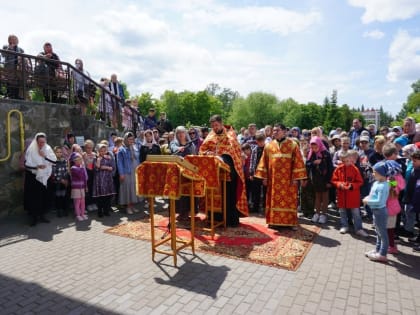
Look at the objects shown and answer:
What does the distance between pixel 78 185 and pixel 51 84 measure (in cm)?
339

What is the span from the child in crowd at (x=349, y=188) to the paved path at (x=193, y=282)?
458 mm

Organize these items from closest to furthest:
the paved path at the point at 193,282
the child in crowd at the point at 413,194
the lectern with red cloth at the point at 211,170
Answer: the paved path at the point at 193,282 → the child in crowd at the point at 413,194 → the lectern with red cloth at the point at 211,170

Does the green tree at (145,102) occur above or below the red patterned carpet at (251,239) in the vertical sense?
above

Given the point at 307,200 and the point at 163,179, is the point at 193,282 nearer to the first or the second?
the point at 163,179

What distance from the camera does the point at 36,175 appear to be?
23.4ft

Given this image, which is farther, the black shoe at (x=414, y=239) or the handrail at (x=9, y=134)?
the handrail at (x=9, y=134)

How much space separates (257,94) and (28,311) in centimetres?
6677

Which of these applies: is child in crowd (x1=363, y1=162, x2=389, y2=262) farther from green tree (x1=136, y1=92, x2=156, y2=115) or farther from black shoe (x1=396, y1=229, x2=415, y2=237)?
green tree (x1=136, y1=92, x2=156, y2=115)

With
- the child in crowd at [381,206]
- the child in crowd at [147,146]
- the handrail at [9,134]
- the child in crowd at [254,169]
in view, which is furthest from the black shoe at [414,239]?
the handrail at [9,134]

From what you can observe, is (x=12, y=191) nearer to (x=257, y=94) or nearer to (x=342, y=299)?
(x=342, y=299)

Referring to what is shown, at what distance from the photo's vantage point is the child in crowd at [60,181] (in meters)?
7.57

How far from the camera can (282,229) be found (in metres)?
6.46

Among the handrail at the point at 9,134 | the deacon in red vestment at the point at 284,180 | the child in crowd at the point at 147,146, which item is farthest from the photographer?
the child in crowd at the point at 147,146

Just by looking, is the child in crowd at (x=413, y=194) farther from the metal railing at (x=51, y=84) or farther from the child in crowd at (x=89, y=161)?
the metal railing at (x=51, y=84)
